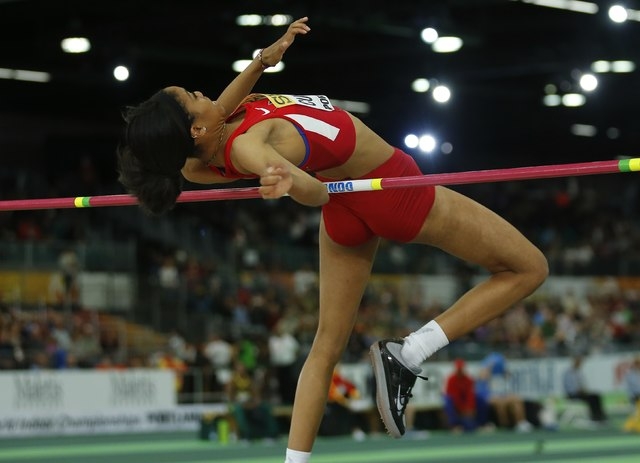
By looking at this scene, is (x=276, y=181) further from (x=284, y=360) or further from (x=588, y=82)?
(x=588, y=82)

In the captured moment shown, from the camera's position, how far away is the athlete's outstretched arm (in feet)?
17.4

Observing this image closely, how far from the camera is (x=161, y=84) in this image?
2642 cm

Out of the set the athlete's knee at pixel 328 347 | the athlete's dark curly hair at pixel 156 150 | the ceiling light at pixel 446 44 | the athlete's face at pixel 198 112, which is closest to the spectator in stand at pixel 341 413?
the ceiling light at pixel 446 44

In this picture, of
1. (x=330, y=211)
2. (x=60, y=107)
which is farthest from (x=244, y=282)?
(x=330, y=211)

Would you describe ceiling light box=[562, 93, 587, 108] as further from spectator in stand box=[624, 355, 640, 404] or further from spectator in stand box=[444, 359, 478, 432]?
spectator in stand box=[444, 359, 478, 432]

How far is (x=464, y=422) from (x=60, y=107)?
14.9 metres

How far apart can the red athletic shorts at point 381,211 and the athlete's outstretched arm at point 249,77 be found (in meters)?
0.61

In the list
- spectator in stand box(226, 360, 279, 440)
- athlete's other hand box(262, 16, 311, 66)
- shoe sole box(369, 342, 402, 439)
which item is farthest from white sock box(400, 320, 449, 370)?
spectator in stand box(226, 360, 279, 440)

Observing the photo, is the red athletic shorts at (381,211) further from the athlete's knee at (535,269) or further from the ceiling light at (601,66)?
the ceiling light at (601,66)

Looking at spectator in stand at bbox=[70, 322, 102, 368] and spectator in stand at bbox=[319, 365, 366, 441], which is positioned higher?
spectator in stand at bbox=[70, 322, 102, 368]

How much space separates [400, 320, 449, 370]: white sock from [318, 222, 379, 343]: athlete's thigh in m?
0.33

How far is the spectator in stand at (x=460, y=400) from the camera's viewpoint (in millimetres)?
17250

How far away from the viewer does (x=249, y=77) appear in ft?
18.0

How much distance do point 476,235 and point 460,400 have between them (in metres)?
12.7
